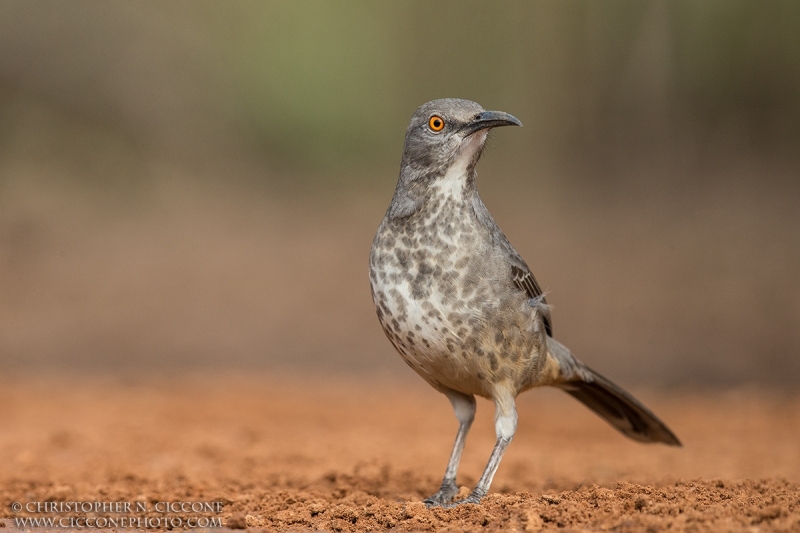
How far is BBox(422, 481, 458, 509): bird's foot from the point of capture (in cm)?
466

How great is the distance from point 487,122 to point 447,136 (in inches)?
8.9

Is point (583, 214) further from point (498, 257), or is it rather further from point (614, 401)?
point (498, 257)

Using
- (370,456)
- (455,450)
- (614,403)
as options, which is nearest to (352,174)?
(370,456)

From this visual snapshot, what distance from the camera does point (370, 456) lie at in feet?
22.5

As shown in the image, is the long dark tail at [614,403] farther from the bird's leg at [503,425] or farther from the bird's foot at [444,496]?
the bird's foot at [444,496]

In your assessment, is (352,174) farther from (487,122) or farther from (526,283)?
(487,122)

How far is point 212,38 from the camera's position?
17.0 meters

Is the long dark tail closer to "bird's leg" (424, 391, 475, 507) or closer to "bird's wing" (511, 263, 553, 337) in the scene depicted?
"bird's wing" (511, 263, 553, 337)

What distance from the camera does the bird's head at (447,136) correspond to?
183 inches

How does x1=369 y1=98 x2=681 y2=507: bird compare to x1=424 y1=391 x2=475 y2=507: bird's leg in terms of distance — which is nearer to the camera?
x1=369 y1=98 x2=681 y2=507: bird

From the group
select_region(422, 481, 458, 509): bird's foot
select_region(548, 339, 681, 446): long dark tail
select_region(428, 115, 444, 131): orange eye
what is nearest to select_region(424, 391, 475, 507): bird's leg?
select_region(422, 481, 458, 509): bird's foot

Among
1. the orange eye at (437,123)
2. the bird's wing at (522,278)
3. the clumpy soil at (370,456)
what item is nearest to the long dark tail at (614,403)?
the clumpy soil at (370,456)

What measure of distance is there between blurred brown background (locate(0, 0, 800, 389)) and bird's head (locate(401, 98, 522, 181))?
700 cm

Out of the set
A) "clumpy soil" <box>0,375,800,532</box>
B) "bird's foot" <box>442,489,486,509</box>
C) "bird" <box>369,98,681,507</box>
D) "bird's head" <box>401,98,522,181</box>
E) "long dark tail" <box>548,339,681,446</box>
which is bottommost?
"clumpy soil" <box>0,375,800,532</box>
